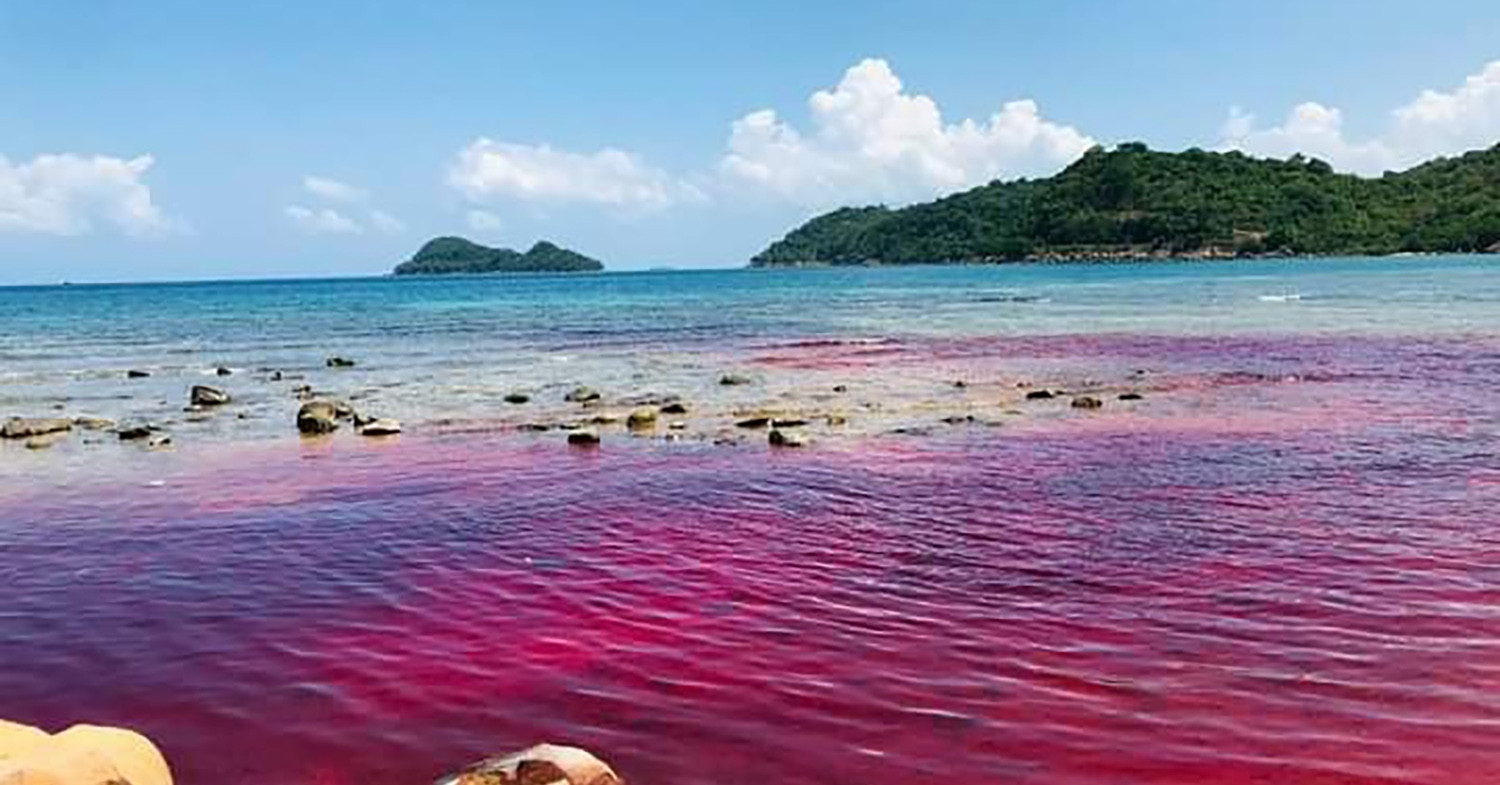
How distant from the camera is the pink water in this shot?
925 cm

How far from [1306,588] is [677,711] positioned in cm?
687

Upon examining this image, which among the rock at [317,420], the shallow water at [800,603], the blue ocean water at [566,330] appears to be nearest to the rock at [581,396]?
the blue ocean water at [566,330]

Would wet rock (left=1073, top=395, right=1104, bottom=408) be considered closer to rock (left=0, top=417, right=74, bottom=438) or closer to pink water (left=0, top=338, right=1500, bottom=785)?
pink water (left=0, top=338, right=1500, bottom=785)

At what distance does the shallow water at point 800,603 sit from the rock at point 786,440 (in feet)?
1.96

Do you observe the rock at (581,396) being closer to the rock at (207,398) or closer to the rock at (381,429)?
the rock at (381,429)

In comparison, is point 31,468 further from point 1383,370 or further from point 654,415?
point 1383,370

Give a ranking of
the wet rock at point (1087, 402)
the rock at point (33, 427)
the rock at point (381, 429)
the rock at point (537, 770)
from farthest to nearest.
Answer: the rock at point (33, 427) < the wet rock at point (1087, 402) < the rock at point (381, 429) < the rock at point (537, 770)

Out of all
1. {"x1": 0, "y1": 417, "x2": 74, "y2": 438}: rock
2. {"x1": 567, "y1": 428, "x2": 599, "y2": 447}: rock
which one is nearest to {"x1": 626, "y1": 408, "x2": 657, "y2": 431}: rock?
{"x1": 567, "y1": 428, "x2": 599, "y2": 447}: rock

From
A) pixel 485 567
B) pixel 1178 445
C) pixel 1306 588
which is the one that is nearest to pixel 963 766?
pixel 1306 588

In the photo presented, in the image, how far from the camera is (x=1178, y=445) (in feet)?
73.4

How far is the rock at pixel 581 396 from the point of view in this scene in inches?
1309

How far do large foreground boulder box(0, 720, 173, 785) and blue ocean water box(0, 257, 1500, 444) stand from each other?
2331cm

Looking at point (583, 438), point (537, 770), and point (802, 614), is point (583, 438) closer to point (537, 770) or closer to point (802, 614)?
point (802, 614)

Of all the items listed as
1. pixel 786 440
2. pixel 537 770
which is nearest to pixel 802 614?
pixel 537 770
